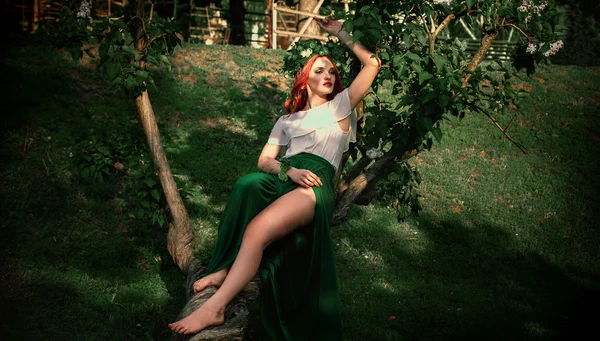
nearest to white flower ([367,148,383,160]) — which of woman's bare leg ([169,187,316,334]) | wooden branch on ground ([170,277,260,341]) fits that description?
woman's bare leg ([169,187,316,334])

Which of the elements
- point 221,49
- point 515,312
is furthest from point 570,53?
point 515,312

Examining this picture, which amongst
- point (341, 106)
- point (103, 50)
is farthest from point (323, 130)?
point (103, 50)

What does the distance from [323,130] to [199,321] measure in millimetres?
1454

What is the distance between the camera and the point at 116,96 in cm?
802

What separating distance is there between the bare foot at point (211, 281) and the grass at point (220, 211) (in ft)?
3.92

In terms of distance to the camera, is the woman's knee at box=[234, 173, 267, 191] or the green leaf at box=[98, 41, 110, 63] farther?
the green leaf at box=[98, 41, 110, 63]

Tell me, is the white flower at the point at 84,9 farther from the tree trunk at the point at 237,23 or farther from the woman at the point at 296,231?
the tree trunk at the point at 237,23

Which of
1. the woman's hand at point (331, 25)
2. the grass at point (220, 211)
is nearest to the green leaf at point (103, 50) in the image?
the grass at point (220, 211)

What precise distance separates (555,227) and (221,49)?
8006mm

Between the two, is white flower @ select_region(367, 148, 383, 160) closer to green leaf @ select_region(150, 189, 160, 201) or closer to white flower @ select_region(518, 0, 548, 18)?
white flower @ select_region(518, 0, 548, 18)

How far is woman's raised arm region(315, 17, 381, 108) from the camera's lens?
3.04 metres

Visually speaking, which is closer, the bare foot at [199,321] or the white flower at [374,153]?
the bare foot at [199,321]

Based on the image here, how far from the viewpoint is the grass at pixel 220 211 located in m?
4.24

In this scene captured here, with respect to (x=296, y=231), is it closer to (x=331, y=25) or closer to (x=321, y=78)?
(x=321, y=78)
